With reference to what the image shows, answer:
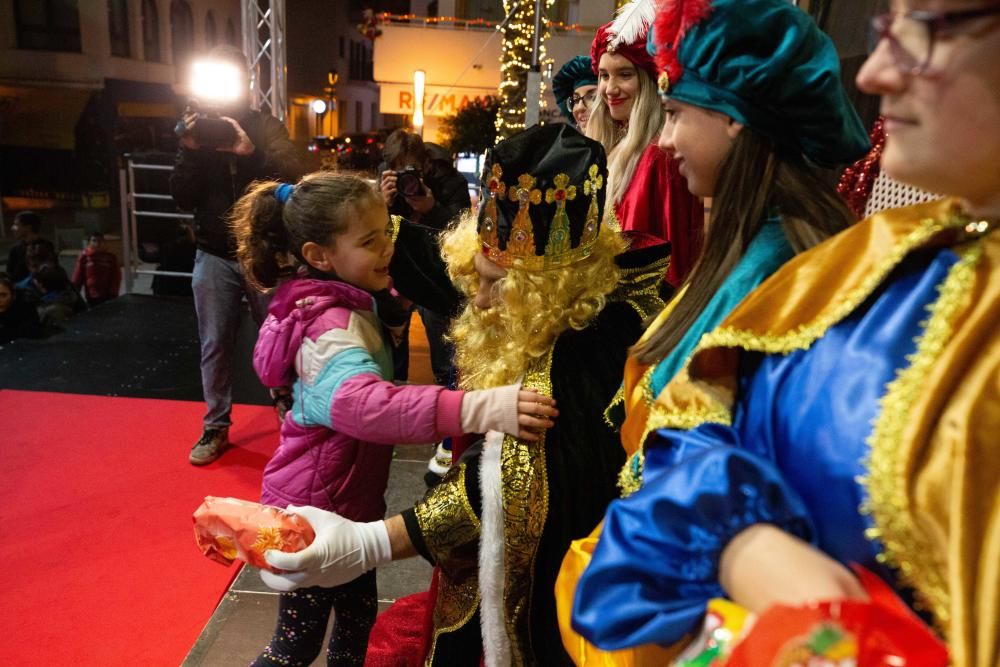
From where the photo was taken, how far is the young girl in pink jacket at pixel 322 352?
168 cm

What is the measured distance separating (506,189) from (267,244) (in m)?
0.72

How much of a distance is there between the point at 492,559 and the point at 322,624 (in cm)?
67

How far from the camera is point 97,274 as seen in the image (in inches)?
248

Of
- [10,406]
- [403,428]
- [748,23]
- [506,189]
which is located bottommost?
[10,406]

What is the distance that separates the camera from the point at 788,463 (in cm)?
75

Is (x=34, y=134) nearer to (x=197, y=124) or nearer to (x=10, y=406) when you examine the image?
(x=10, y=406)

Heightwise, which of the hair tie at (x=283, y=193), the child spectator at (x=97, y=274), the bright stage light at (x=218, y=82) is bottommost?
the child spectator at (x=97, y=274)

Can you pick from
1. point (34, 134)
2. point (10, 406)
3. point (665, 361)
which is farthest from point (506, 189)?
point (34, 134)

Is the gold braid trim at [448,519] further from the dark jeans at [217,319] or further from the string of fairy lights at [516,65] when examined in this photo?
the string of fairy lights at [516,65]

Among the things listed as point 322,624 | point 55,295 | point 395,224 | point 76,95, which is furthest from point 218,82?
point 76,95

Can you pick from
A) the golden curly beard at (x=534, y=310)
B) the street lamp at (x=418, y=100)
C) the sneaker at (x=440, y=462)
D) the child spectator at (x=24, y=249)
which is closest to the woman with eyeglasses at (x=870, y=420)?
the golden curly beard at (x=534, y=310)

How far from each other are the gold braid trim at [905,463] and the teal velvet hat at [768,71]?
0.35 m

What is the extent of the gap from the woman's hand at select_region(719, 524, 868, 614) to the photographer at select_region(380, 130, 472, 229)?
271 cm

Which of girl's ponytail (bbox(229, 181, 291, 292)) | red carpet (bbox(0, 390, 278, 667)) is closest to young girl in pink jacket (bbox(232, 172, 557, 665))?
girl's ponytail (bbox(229, 181, 291, 292))
